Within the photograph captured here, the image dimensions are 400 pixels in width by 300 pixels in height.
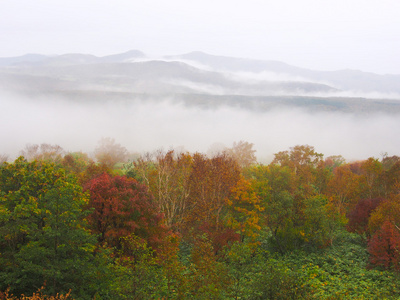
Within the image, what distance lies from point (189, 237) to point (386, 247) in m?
19.5

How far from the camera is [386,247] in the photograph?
2759cm

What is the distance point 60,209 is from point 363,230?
34.7 m

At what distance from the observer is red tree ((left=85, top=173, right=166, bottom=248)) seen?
24.2m

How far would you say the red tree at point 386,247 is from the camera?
26.8 m

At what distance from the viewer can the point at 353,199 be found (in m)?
50.2

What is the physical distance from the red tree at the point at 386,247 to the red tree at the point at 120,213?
1841 cm

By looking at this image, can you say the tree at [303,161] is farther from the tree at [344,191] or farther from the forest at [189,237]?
the forest at [189,237]

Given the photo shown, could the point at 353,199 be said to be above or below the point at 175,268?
below

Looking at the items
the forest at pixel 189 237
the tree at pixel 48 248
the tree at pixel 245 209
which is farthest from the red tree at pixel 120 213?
the tree at pixel 245 209

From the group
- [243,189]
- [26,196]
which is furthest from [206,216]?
[26,196]

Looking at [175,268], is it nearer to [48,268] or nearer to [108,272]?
[108,272]

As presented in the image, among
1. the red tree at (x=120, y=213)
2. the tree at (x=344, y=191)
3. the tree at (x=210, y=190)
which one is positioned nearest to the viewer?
the red tree at (x=120, y=213)

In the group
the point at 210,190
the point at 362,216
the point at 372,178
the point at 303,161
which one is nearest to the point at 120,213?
the point at 210,190

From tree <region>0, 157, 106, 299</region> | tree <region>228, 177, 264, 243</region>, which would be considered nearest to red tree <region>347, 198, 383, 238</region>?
tree <region>228, 177, 264, 243</region>
